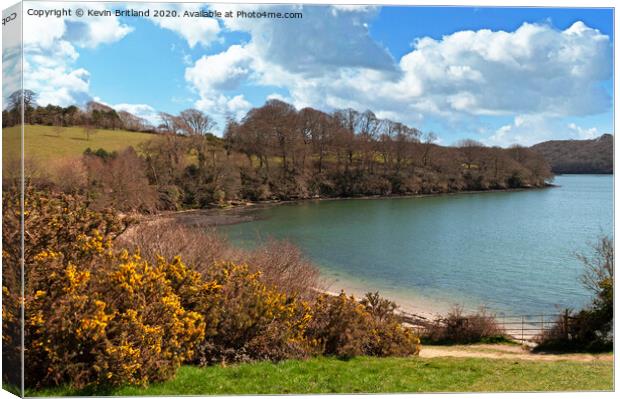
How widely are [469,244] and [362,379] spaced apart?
2248 centimetres

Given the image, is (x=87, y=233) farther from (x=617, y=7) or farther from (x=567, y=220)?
(x=567, y=220)

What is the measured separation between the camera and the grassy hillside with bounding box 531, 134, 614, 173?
363 inches

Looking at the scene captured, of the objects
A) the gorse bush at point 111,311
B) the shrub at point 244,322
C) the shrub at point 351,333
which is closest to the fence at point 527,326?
the shrub at point 351,333

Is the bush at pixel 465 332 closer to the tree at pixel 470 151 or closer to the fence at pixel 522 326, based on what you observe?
the fence at pixel 522 326

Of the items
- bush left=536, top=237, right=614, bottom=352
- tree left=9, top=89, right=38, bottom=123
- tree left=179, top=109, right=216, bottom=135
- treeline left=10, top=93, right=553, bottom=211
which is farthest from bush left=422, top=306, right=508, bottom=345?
tree left=179, top=109, right=216, bottom=135

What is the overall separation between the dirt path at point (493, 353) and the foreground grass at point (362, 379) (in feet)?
10.7

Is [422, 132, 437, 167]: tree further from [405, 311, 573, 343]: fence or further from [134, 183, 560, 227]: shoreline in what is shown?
[405, 311, 573, 343]: fence

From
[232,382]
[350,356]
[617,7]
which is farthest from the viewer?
[350,356]

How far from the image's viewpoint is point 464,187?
46.1m

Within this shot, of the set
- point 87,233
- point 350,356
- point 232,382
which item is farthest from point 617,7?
point 87,233

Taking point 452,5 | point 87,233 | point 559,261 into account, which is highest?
point 452,5

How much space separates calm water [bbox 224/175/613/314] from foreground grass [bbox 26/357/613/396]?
2.98 meters

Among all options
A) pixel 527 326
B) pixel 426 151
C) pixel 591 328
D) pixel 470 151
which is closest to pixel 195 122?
pixel 426 151

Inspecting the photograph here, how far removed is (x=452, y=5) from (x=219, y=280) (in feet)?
18.3
